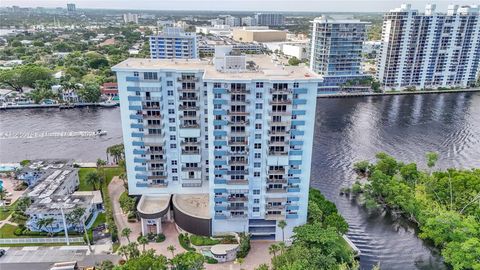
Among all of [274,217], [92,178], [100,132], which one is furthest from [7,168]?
[274,217]

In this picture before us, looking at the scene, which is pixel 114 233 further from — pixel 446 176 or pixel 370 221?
pixel 446 176

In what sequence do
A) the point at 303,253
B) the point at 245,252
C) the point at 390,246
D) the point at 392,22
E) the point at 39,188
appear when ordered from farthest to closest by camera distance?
1. the point at 392,22
2. the point at 39,188
3. the point at 390,246
4. the point at 245,252
5. the point at 303,253

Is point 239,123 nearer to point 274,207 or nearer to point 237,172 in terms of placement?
point 237,172

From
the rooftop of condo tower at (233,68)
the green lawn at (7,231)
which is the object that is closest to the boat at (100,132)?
the green lawn at (7,231)

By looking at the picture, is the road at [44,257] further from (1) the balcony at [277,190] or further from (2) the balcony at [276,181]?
(2) the balcony at [276,181]

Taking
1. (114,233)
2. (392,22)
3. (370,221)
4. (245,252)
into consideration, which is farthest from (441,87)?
(114,233)

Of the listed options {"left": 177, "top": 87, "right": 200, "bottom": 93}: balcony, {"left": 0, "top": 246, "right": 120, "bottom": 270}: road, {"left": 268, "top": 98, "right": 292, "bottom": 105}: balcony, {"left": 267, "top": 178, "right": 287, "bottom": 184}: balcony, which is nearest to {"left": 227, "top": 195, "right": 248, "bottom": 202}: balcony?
{"left": 267, "top": 178, "right": 287, "bottom": 184}: balcony

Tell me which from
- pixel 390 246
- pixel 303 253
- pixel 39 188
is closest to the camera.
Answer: pixel 303 253

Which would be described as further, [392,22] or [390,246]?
[392,22]

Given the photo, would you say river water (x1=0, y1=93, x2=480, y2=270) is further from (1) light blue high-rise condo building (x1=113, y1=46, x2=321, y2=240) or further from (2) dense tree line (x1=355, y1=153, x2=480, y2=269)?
(1) light blue high-rise condo building (x1=113, y1=46, x2=321, y2=240)
